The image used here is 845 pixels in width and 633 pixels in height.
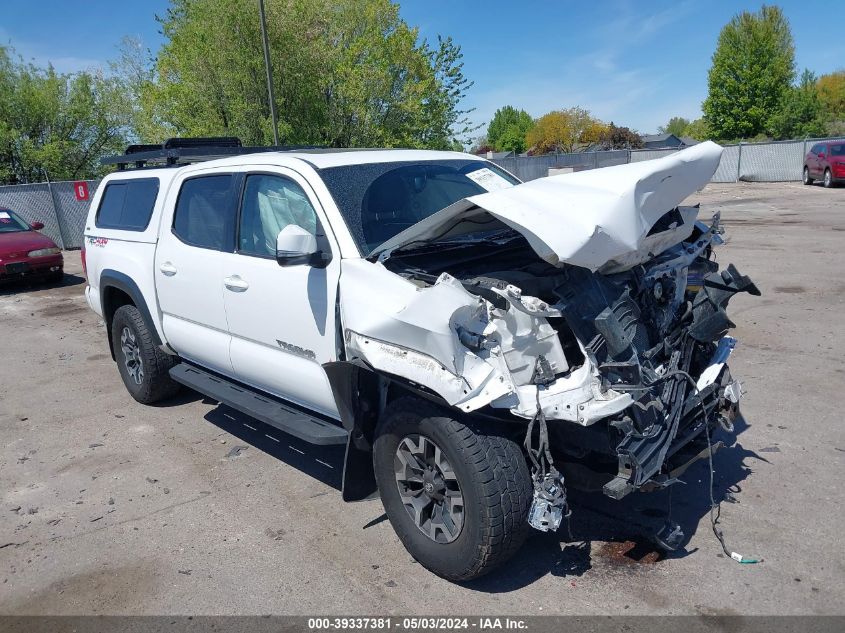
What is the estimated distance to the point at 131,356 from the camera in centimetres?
613

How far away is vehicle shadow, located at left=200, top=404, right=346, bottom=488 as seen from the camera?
4664 mm

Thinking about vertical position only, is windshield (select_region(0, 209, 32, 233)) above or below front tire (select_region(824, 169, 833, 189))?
above

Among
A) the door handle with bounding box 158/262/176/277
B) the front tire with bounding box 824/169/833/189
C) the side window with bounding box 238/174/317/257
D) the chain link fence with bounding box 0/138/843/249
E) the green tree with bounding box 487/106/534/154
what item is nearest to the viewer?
the side window with bounding box 238/174/317/257

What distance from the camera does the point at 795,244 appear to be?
12.3m

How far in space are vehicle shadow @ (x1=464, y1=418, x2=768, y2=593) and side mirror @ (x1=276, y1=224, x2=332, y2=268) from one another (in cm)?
184

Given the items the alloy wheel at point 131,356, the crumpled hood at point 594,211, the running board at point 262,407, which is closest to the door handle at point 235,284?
the running board at point 262,407

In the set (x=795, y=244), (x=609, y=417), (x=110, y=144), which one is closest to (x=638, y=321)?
(x=609, y=417)

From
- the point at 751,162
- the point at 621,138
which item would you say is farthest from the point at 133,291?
the point at 621,138

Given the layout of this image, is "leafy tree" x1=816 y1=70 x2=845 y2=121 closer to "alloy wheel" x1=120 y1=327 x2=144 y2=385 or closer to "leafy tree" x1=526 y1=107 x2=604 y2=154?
"leafy tree" x1=526 y1=107 x2=604 y2=154

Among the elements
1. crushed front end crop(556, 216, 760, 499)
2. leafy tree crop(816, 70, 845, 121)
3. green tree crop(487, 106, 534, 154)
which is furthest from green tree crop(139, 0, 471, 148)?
green tree crop(487, 106, 534, 154)

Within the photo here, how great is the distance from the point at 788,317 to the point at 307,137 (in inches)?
639

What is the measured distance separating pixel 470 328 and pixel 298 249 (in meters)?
1.08

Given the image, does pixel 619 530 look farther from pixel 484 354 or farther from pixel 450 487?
pixel 484 354

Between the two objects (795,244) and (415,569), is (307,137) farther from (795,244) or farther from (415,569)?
(415,569)
